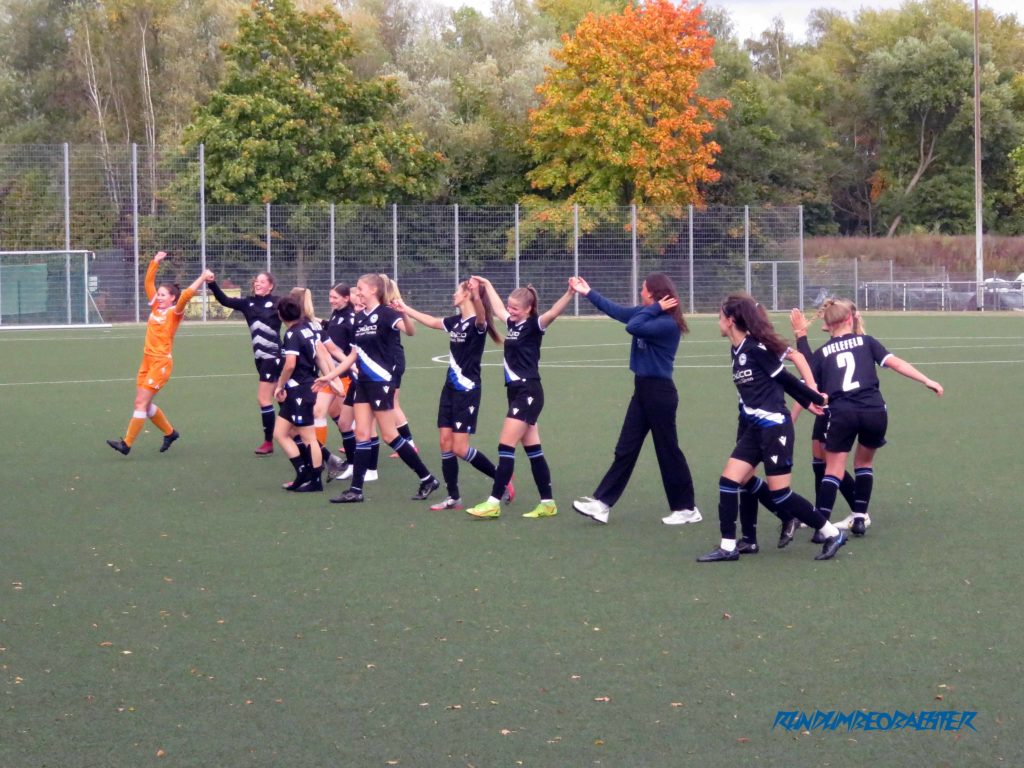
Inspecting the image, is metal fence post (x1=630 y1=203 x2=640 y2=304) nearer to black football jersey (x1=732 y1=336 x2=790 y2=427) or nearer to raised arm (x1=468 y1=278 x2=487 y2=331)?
raised arm (x1=468 y1=278 x2=487 y2=331)

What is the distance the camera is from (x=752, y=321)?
7738 millimetres

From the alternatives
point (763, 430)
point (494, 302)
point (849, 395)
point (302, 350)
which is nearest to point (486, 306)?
point (494, 302)

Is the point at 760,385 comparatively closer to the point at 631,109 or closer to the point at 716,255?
the point at 716,255

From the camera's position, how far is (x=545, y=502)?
923 centimetres

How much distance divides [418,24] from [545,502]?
59.9 metres

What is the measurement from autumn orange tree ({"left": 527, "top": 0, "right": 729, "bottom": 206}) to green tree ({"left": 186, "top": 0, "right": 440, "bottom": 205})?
17.7ft

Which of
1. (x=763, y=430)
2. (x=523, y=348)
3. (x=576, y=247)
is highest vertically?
(x=576, y=247)

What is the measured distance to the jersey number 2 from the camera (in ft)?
26.9

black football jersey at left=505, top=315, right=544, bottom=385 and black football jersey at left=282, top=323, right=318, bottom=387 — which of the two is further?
black football jersey at left=282, top=323, right=318, bottom=387

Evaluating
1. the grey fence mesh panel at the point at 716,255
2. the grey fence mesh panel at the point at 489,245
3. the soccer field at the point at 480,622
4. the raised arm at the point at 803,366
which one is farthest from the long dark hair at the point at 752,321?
the grey fence mesh panel at the point at 716,255

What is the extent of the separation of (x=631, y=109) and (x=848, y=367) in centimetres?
4144

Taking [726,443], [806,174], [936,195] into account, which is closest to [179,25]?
[806,174]

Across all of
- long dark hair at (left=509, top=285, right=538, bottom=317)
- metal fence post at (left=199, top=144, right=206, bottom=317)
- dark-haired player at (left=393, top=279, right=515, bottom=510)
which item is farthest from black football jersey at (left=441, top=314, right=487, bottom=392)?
metal fence post at (left=199, top=144, right=206, bottom=317)

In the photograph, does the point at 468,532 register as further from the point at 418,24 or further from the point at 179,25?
the point at 418,24
